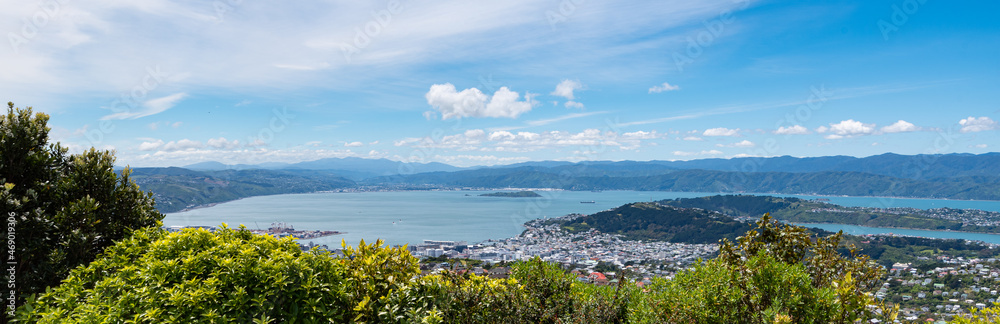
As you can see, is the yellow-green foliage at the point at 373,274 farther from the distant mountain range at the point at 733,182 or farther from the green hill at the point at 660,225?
the distant mountain range at the point at 733,182

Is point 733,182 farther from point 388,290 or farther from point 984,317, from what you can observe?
point 388,290

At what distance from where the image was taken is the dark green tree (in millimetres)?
4078

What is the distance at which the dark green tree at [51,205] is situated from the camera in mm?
4078

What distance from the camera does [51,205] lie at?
14.4 ft

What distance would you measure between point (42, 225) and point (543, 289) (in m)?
4.50

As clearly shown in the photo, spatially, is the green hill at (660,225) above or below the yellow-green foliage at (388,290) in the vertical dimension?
below

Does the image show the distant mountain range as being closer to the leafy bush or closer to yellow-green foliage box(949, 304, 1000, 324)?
the leafy bush

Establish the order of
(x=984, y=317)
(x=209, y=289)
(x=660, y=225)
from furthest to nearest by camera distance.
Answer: (x=660, y=225)
(x=209, y=289)
(x=984, y=317)

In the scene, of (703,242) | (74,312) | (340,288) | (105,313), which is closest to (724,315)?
(340,288)

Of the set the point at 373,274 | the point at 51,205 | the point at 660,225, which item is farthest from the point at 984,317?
the point at 660,225

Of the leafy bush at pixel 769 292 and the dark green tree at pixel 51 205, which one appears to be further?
the dark green tree at pixel 51 205

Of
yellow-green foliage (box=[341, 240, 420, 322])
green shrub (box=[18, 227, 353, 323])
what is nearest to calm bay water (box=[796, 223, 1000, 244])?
yellow-green foliage (box=[341, 240, 420, 322])

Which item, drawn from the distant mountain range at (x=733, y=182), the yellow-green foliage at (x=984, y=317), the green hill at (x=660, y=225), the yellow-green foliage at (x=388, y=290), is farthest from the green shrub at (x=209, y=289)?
the distant mountain range at (x=733, y=182)

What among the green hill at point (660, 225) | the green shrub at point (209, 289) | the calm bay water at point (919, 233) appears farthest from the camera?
the calm bay water at point (919, 233)
